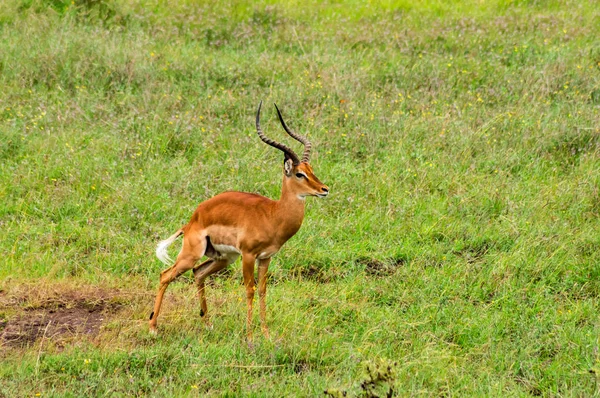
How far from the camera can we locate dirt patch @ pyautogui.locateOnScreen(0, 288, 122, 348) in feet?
20.0

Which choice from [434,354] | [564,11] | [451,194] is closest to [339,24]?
[564,11]

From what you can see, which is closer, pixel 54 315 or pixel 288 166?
pixel 288 166

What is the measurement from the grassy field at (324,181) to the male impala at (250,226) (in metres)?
0.38

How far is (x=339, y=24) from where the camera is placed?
42.7 feet

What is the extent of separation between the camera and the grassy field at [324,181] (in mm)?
5820

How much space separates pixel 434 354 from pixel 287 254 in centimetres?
196

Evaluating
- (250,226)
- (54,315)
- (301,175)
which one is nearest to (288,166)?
(301,175)

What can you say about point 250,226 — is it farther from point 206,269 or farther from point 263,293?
point 206,269

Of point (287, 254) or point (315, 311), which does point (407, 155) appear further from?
point (315, 311)

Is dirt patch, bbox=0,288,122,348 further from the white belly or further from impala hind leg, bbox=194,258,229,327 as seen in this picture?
the white belly

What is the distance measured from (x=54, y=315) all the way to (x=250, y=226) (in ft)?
5.61

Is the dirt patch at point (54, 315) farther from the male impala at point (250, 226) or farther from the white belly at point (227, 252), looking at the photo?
the white belly at point (227, 252)

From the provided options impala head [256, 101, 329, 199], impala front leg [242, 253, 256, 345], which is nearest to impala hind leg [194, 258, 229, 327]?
impala front leg [242, 253, 256, 345]

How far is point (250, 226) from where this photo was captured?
6156 mm
